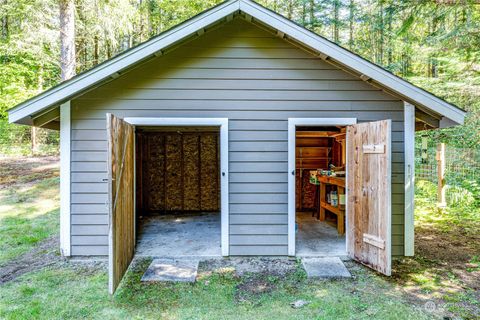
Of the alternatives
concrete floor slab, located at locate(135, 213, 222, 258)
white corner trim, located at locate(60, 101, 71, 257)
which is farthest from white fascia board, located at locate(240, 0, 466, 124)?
concrete floor slab, located at locate(135, 213, 222, 258)

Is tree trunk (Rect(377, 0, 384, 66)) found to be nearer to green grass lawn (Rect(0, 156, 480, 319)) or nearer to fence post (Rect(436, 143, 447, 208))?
fence post (Rect(436, 143, 447, 208))

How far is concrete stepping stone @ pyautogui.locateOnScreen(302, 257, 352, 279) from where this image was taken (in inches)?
147

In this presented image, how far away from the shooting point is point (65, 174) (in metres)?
4.20

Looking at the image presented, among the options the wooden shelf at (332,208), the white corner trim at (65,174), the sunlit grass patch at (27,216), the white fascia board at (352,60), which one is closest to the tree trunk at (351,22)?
the wooden shelf at (332,208)

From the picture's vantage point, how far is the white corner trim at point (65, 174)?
13.7 feet

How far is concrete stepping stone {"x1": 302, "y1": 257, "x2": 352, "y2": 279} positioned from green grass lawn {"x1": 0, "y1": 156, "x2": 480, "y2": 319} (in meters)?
0.12

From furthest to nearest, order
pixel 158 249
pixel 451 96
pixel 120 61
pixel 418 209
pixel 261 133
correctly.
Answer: pixel 451 96
pixel 418 209
pixel 158 249
pixel 261 133
pixel 120 61

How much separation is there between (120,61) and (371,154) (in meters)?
3.57

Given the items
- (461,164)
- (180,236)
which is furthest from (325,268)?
(461,164)

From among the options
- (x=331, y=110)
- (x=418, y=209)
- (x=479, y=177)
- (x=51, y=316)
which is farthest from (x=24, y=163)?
(x=479, y=177)

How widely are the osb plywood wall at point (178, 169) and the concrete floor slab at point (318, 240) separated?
2.81m

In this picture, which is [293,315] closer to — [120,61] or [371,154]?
[371,154]

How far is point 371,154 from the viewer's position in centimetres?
389

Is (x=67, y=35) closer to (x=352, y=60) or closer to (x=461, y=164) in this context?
(x=352, y=60)
